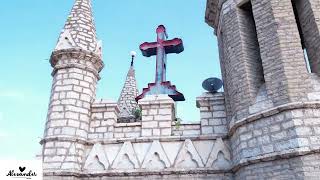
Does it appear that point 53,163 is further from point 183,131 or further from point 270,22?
point 270,22

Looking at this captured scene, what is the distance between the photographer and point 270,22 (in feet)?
26.6

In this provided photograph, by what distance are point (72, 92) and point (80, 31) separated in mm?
2103

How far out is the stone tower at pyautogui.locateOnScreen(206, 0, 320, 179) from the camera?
6543mm

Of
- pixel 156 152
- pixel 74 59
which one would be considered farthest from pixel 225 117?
pixel 74 59

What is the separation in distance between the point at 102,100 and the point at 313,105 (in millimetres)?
5242

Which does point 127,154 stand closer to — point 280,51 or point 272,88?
point 272,88

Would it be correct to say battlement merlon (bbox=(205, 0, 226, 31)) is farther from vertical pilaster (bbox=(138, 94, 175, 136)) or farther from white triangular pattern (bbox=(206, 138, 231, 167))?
white triangular pattern (bbox=(206, 138, 231, 167))

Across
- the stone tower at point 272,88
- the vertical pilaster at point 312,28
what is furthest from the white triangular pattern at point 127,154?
the vertical pilaster at point 312,28

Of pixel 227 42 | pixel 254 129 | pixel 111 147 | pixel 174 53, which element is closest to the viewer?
pixel 254 129

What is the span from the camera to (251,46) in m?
8.68

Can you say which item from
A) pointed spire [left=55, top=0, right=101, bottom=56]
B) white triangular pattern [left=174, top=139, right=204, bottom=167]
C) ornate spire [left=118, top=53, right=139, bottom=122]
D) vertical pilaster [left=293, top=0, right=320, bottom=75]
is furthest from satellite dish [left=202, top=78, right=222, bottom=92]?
ornate spire [left=118, top=53, right=139, bottom=122]

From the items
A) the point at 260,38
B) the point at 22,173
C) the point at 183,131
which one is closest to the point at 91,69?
the point at 183,131

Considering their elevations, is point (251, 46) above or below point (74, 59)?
below

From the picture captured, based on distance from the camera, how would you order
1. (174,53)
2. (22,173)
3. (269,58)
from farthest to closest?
(174,53), (269,58), (22,173)
